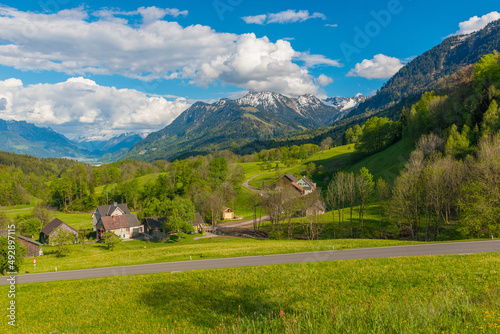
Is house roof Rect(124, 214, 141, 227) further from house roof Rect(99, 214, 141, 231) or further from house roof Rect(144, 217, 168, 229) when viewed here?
house roof Rect(144, 217, 168, 229)

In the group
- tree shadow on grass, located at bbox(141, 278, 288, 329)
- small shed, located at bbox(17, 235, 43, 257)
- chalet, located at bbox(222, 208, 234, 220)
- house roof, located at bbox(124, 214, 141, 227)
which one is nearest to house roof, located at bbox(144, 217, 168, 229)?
house roof, located at bbox(124, 214, 141, 227)

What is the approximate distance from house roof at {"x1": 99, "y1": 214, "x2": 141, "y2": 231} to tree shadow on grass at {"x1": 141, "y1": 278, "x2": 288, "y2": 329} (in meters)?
78.8

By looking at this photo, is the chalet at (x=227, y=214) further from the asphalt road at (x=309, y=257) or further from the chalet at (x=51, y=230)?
the asphalt road at (x=309, y=257)

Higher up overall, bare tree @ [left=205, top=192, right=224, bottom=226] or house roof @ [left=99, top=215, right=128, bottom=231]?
bare tree @ [left=205, top=192, right=224, bottom=226]

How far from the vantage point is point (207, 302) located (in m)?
13.5

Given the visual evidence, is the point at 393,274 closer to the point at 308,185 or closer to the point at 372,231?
the point at 372,231

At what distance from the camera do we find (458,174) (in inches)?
1804

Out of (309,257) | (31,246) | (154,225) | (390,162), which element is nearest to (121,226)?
(154,225)

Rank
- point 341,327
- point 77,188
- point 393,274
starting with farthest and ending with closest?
point 77,188, point 393,274, point 341,327

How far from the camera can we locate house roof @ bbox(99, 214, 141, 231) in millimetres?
86444

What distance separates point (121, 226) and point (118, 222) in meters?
2.00

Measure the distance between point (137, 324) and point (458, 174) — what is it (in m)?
54.7

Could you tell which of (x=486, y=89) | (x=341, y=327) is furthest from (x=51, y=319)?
(x=486, y=89)

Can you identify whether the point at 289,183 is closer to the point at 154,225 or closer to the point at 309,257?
the point at 154,225
